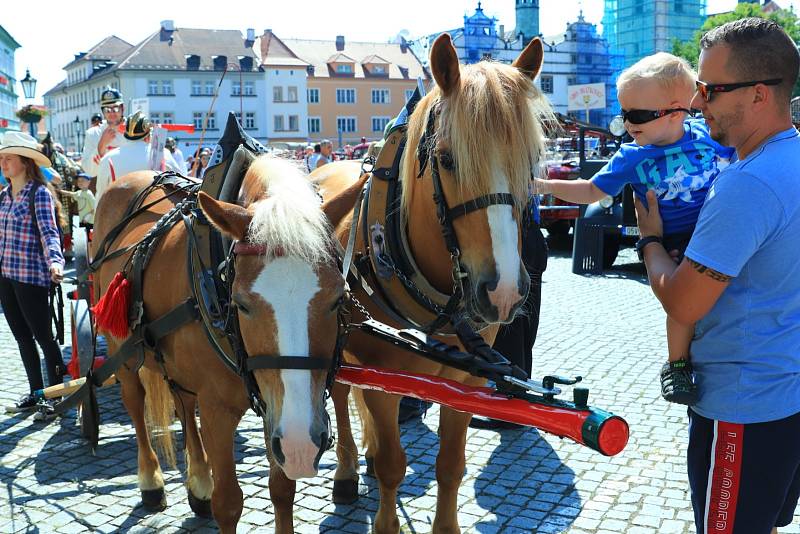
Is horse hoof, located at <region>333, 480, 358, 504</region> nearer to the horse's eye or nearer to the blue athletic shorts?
the horse's eye

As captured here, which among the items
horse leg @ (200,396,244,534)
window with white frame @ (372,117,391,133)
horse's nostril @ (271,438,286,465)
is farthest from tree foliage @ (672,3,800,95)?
horse's nostril @ (271,438,286,465)

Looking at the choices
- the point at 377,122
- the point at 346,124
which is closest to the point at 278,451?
the point at 346,124

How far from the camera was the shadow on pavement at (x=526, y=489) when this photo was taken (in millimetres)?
3625

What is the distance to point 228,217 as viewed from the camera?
243cm

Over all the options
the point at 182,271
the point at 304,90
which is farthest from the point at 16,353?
the point at 304,90

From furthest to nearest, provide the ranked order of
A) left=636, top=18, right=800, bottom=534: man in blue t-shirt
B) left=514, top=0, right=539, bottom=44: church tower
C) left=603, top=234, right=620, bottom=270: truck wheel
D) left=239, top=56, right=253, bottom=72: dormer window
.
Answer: left=514, top=0, right=539, bottom=44: church tower → left=239, top=56, right=253, bottom=72: dormer window → left=603, top=234, right=620, bottom=270: truck wheel → left=636, top=18, right=800, bottom=534: man in blue t-shirt

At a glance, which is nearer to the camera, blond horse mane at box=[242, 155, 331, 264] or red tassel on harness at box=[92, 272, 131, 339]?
blond horse mane at box=[242, 155, 331, 264]

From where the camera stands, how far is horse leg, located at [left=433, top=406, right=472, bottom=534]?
10.9ft

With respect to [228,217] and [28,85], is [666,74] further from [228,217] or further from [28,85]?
[28,85]

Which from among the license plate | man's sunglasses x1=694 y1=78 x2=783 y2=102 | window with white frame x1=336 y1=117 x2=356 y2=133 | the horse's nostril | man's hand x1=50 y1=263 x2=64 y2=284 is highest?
window with white frame x1=336 y1=117 x2=356 y2=133

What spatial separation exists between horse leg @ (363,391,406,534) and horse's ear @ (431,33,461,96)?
132 cm

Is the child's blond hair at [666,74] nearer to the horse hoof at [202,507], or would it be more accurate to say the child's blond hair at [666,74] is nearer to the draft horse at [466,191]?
the draft horse at [466,191]

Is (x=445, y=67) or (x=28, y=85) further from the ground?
(x=28, y=85)

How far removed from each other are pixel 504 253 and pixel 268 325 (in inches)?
31.6
